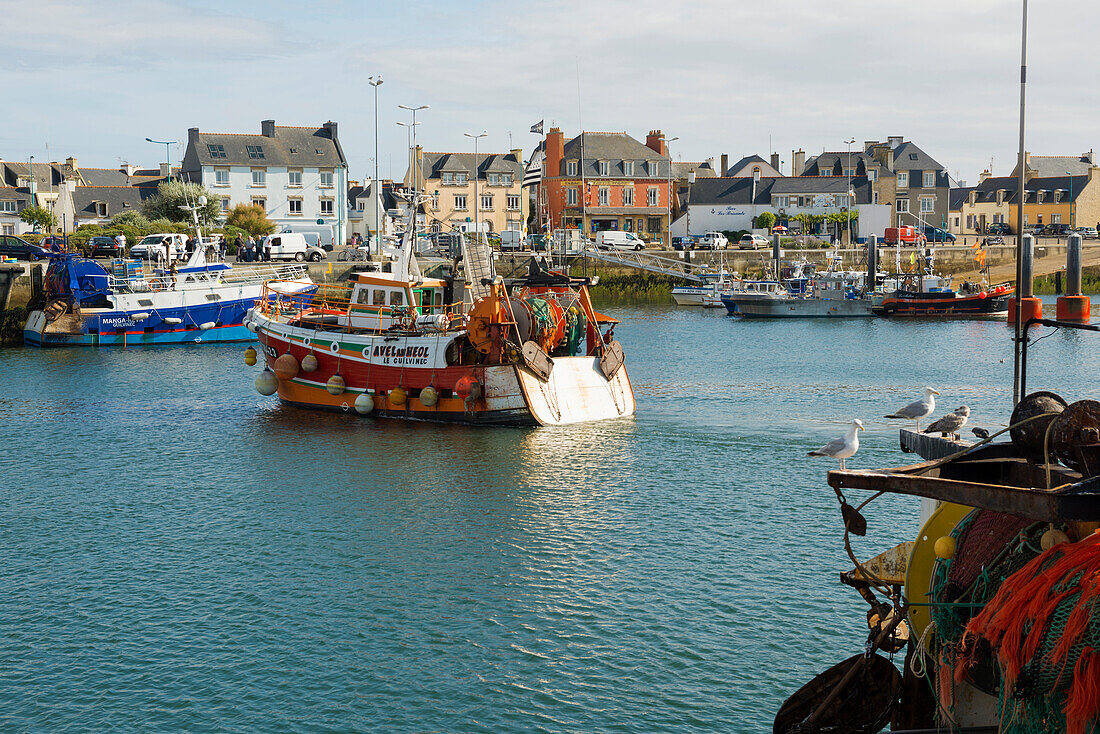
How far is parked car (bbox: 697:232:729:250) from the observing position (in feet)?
253

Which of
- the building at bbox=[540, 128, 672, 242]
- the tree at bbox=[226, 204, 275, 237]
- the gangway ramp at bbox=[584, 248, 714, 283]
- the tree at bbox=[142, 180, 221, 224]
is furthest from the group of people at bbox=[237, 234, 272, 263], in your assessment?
the building at bbox=[540, 128, 672, 242]

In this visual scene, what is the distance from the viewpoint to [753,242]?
78.4 m

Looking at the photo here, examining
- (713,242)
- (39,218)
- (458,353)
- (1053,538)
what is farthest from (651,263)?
(1053,538)

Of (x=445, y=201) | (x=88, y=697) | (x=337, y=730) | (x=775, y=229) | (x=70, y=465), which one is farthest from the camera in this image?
(x=445, y=201)

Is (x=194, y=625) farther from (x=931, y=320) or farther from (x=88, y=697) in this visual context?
(x=931, y=320)

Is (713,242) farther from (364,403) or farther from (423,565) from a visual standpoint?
(423,565)

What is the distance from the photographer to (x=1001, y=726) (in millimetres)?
6949

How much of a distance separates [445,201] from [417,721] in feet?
256

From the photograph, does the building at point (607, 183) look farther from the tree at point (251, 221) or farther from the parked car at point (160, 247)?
the parked car at point (160, 247)

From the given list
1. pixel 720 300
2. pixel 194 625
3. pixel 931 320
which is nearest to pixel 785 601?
pixel 194 625

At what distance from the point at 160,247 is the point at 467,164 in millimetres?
38488

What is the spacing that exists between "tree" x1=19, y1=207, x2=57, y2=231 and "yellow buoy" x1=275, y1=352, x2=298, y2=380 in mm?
54775

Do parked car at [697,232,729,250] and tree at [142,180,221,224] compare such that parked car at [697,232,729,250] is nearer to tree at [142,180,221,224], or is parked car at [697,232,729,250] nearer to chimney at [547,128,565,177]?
chimney at [547,128,565,177]

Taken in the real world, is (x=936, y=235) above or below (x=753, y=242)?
above
